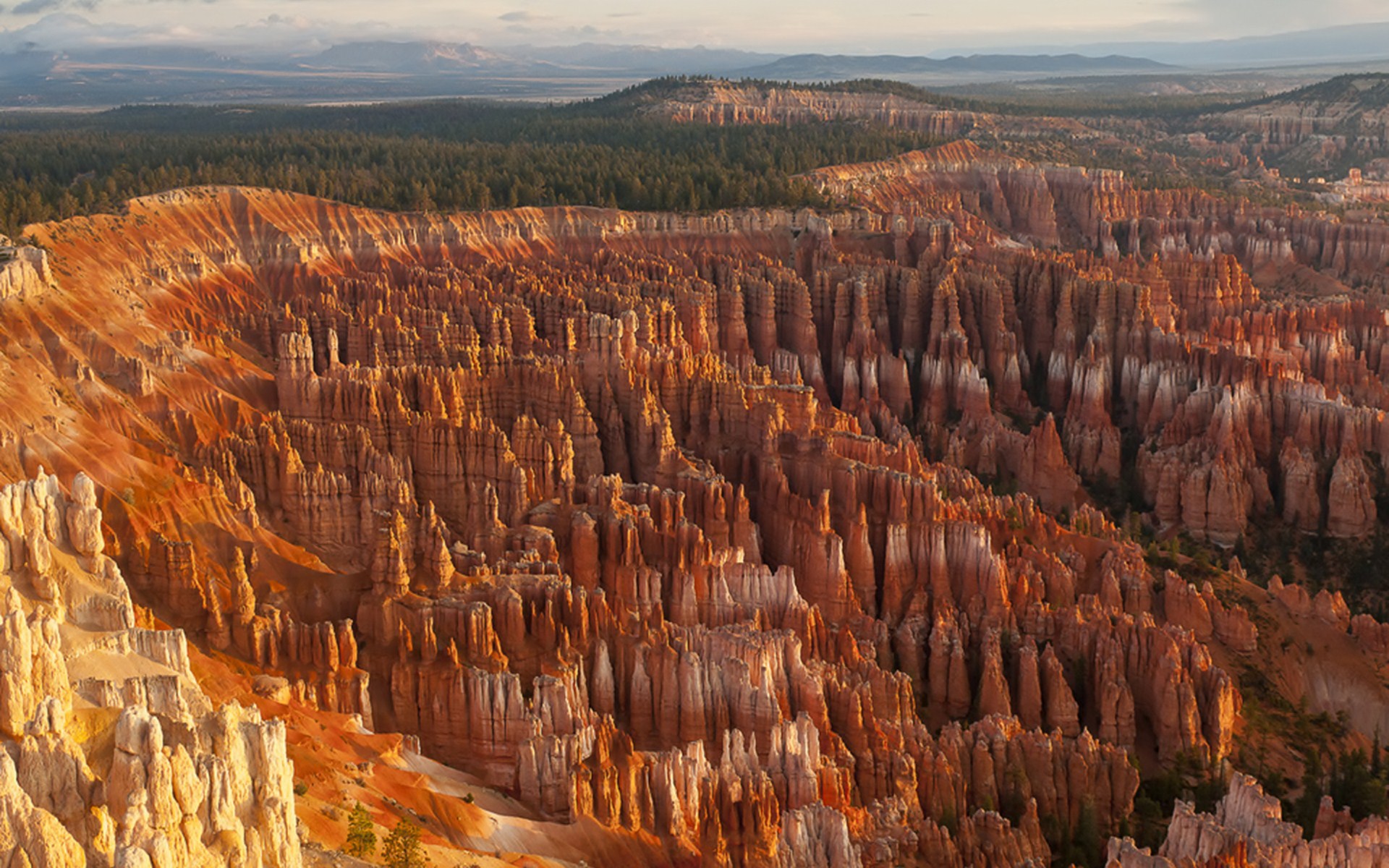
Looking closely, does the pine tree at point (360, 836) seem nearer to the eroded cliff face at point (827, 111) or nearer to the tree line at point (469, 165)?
the tree line at point (469, 165)

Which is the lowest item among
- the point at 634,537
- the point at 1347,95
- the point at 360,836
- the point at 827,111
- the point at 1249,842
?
the point at 1249,842

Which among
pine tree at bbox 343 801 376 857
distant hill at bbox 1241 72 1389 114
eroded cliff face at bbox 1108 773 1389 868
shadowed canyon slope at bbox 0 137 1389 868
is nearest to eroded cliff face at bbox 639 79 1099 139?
distant hill at bbox 1241 72 1389 114

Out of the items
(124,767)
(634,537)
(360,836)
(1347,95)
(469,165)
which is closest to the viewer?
(124,767)

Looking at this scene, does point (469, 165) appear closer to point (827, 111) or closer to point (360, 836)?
point (827, 111)

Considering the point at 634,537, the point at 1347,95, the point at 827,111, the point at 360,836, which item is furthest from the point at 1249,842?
the point at 1347,95

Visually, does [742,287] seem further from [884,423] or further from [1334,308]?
[1334,308]

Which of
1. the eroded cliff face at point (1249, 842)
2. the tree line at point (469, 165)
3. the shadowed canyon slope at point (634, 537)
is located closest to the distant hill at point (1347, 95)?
the tree line at point (469, 165)
